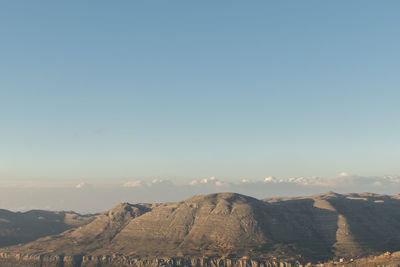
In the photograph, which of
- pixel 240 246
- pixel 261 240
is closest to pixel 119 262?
pixel 240 246

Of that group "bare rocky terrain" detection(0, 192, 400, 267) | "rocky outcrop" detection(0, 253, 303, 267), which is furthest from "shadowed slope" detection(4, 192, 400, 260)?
"rocky outcrop" detection(0, 253, 303, 267)

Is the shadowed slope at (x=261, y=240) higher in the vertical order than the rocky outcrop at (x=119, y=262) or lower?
higher

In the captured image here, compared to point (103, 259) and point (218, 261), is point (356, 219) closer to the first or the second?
point (218, 261)

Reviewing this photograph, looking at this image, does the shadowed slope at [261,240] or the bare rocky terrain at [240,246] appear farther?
the shadowed slope at [261,240]

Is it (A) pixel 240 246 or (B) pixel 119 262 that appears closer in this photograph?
(B) pixel 119 262

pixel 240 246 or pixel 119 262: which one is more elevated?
pixel 240 246

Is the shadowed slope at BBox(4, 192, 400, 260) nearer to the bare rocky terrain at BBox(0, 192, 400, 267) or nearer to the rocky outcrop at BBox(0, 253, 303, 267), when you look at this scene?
the bare rocky terrain at BBox(0, 192, 400, 267)

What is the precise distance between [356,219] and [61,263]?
177929 mm

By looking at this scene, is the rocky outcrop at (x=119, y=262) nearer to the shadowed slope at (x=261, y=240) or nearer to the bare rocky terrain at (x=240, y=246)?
the bare rocky terrain at (x=240, y=246)

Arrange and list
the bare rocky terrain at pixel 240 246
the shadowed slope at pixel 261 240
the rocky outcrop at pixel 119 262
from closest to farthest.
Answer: the rocky outcrop at pixel 119 262
the bare rocky terrain at pixel 240 246
the shadowed slope at pixel 261 240

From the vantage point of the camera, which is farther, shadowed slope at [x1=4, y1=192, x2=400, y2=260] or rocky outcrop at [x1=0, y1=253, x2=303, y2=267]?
shadowed slope at [x1=4, y1=192, x2=400, y2=260]

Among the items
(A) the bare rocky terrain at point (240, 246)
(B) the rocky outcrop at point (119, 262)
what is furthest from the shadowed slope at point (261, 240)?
(B) the rocky outcrop at point (119, 262)

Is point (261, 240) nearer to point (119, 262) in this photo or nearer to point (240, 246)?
point (240, 246)

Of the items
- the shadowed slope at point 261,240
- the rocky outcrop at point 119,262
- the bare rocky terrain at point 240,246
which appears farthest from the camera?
the shadowed slope at point 261,240
